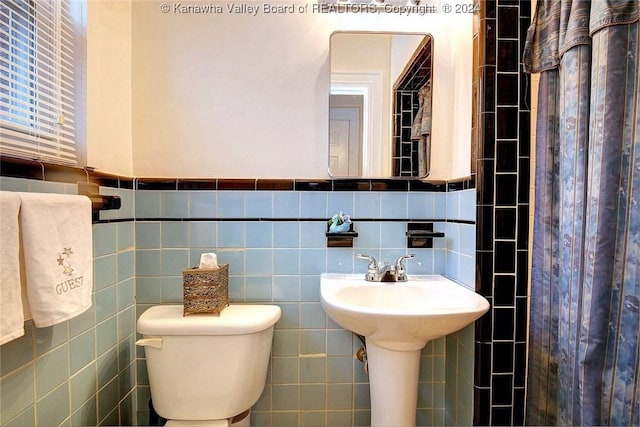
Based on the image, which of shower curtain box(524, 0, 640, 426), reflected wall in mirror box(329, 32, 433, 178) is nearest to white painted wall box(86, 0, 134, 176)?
reflected wall in mirror box(329, 32, 433, 178)

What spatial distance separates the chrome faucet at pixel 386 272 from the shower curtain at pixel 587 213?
1.53 ft

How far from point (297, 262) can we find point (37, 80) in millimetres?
1079

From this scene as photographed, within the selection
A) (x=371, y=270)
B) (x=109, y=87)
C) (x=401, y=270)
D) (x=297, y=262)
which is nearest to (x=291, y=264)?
(x=297, y=262)

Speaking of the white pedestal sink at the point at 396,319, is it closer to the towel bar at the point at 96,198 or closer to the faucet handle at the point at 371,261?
the faucet handle at the point at 371,261

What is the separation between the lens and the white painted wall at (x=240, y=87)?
4.59 feet

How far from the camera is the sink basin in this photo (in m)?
0.99

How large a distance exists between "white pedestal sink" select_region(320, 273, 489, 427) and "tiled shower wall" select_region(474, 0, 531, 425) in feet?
0.51

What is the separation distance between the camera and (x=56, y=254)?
86 centimetres

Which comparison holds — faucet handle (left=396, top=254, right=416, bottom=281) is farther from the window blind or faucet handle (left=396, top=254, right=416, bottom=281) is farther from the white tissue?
the window blind

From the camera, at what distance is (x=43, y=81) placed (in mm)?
1036

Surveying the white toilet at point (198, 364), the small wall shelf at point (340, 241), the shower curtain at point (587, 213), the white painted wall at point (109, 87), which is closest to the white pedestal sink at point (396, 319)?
the small wall shelf at point (340, 241)

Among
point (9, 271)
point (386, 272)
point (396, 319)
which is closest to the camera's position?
point (9, 271)

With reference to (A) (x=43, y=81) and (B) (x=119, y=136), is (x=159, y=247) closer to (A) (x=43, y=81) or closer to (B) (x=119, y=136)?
(B) (x=119, y=136)

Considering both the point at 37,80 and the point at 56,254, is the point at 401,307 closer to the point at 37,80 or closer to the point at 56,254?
the point at 56,254
